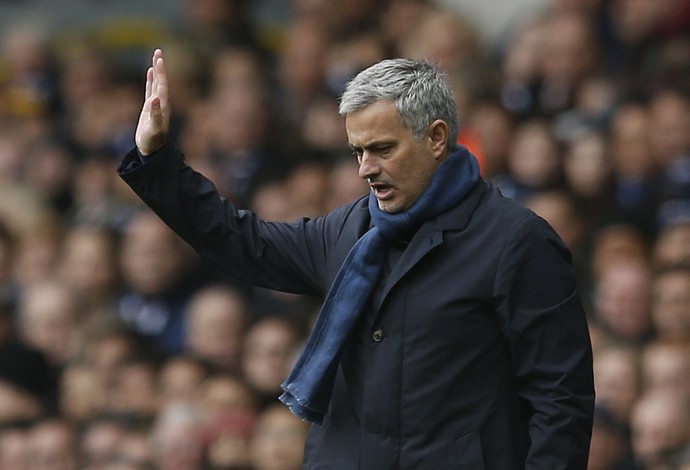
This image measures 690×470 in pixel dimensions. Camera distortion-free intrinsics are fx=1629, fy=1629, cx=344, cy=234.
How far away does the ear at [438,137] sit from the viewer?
3609 mm

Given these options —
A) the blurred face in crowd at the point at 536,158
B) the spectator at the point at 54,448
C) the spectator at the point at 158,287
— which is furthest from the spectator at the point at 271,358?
the blurred face in crowd at the point at 536,158

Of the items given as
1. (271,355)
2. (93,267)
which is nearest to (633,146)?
(271,355)

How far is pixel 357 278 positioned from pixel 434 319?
224 mm

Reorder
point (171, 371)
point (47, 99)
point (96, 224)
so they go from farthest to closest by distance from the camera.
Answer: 1. point (47, 99)
2. point (96, 224)
3. point (171, 371)

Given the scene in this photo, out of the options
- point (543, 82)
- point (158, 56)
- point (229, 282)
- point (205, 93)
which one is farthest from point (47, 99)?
point (158, 56)

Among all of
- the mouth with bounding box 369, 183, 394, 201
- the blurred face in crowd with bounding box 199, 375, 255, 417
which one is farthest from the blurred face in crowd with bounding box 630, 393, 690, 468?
the mouth with bounding box 369, 183, 394, 201

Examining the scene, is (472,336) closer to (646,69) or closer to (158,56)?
(158,56)

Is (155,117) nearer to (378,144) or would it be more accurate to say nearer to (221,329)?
(378,144)

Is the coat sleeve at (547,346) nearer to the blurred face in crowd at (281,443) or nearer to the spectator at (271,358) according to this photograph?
the blurred face in crowd at (281,443)

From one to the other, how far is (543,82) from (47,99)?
386 centimetres

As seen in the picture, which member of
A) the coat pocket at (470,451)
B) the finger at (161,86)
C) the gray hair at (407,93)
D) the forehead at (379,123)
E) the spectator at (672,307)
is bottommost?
the coat pocket at (470,451)

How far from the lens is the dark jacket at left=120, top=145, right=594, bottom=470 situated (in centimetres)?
351

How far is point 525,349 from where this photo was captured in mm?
3537

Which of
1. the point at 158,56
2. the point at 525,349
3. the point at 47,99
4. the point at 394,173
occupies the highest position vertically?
the point at 47,99
